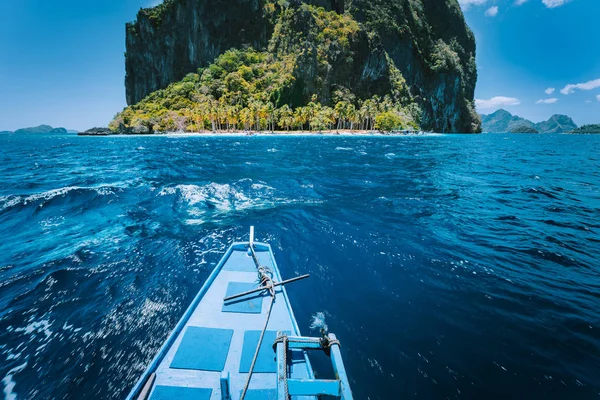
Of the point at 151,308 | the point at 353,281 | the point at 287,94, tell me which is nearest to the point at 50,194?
the point at 151,308

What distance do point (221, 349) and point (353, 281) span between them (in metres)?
4.89

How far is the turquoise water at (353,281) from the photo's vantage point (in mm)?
5547

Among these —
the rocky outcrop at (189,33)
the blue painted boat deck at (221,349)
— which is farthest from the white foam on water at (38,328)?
the rocky outcrop at (189,33)

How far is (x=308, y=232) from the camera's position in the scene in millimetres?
12242

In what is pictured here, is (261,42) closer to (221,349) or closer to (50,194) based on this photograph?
(50,194)

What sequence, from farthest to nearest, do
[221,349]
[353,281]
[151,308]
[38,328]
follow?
[353,281] → [151,308] → [38,328] → [221,349]

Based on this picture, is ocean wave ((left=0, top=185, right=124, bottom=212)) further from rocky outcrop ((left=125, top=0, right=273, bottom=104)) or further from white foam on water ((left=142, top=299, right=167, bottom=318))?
rocky outcrop ((left=125, top=0, right=273, bottom=104))

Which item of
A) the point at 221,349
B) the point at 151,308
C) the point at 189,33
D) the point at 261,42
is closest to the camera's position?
the point at 221,349

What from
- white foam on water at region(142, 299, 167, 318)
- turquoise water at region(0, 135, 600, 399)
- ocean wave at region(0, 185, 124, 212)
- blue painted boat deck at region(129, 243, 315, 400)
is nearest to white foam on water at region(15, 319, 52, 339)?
turquoise water at region(0, 135, 600, 399)

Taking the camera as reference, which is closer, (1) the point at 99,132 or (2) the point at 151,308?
(2) the point at 151,308

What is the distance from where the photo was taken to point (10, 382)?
531cm

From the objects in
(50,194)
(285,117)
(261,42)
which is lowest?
(50,194)

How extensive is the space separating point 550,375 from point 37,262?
16.0m

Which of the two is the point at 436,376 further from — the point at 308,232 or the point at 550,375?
the point at 308,232
